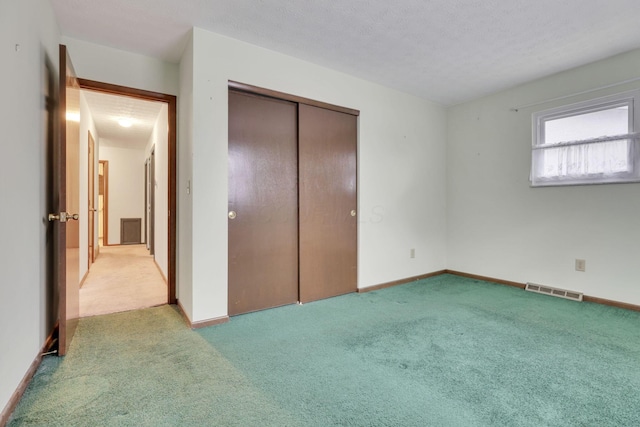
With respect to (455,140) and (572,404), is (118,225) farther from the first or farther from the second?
(572,404)

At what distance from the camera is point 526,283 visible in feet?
12.2

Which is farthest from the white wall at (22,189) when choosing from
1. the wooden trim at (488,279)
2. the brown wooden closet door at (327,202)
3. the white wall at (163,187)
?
the wooden trim at (488,279)

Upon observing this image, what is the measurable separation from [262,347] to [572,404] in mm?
1730

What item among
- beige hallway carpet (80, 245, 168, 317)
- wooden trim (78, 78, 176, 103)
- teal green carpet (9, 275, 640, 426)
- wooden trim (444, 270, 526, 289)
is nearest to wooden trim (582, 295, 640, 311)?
teal green carpet (9, 275, 640, 426)

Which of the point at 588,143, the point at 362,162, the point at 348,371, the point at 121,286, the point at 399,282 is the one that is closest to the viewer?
the point at 348,371

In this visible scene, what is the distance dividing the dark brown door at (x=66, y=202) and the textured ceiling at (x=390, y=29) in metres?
0.65

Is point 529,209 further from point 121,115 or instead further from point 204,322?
point 121,115

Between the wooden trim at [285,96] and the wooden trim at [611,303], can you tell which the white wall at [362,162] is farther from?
the wooden trim at [611,303]

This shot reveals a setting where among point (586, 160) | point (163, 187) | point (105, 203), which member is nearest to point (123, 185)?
Answer: point (105, 203)

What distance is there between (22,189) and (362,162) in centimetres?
284

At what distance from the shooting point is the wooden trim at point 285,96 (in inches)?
108

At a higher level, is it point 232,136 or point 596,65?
point 596,65

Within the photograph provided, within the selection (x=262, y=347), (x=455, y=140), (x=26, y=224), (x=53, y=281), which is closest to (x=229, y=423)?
(x=262, y=347)

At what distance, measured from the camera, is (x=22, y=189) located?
166 cm
